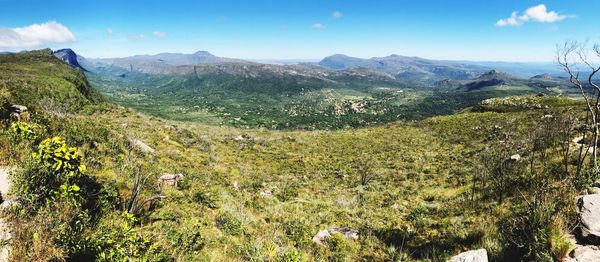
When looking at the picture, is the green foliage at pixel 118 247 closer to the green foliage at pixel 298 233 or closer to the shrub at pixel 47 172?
the shrub at pixel 47 172

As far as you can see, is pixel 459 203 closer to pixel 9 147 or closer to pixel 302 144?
pixel 9 147

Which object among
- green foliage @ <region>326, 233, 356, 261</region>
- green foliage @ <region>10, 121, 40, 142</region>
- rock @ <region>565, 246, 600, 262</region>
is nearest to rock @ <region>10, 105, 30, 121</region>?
green foliage @ <region>10, 121, 40, 142</region>

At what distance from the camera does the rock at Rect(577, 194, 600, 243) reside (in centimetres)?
720

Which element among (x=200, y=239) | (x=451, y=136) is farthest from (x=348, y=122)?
(x=200, y=239)

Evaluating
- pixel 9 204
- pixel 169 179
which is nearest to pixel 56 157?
pixel 9 204

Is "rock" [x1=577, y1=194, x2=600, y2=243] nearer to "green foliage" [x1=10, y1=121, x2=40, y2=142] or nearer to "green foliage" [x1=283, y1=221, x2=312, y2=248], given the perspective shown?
"green foliage" [x1=283, y1=221, x2=312, y2=248]

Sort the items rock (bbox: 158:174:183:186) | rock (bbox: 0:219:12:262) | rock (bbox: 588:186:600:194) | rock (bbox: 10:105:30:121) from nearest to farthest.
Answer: rock (bbox: 0:219:12:262) → rock (bbox: 588:186:600:194) → rock (bbox: 10:105:30:121) → rock (bbox: 158:174:183:186)

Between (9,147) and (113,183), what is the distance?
3.21 metres

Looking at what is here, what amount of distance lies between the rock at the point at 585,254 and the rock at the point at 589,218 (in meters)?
0.33

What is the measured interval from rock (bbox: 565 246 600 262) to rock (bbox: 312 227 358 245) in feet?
23.3

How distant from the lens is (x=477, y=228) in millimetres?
11727

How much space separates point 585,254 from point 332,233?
7.97 m

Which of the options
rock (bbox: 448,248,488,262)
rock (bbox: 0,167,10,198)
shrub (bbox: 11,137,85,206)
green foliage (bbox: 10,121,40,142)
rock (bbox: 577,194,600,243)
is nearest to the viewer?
shrub (bbox: 11,137,85,206)

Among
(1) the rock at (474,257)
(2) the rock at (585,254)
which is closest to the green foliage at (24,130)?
(1) the rock at (474,257)
